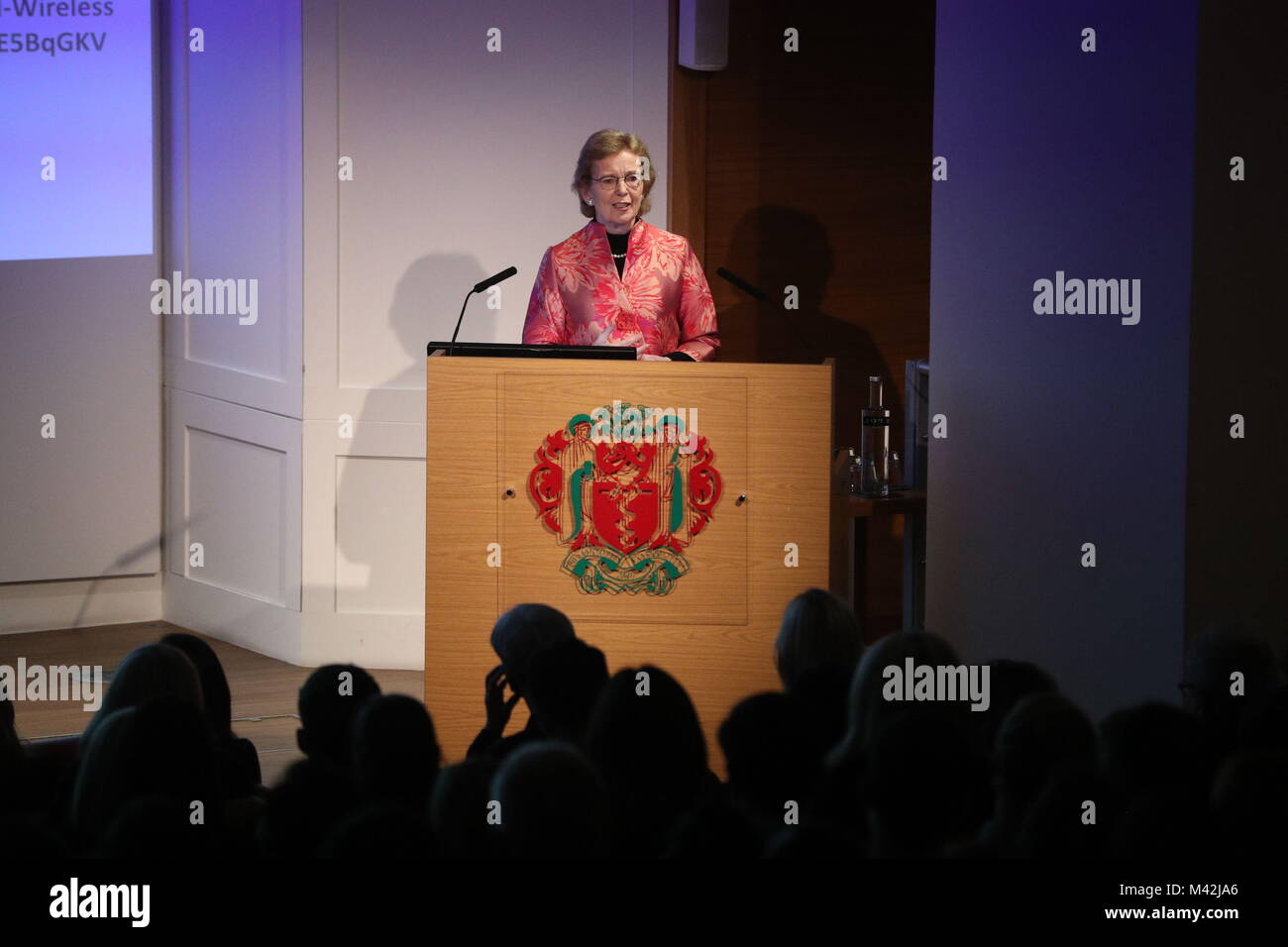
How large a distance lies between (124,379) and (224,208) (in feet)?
2.58

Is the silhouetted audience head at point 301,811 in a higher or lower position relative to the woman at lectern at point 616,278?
lower

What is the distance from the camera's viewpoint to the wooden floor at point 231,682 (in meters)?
4.32

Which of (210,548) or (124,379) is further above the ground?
(124,379)

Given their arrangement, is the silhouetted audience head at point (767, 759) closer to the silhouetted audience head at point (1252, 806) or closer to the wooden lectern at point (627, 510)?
the silhouetted audience head at point (1252, 806)

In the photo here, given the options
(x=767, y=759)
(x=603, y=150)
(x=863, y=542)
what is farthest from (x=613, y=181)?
(x=767, y=759)

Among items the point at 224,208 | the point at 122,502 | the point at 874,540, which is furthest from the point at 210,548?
the point at 874,540

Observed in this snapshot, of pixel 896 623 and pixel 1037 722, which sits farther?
pixel 896 623

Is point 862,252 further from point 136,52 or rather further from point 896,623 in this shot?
point 136,52

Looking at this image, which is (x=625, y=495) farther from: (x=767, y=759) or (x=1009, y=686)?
(x=767, y=759)

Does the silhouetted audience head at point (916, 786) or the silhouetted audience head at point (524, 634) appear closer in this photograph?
the silhouetted audience head at point (916, 786)

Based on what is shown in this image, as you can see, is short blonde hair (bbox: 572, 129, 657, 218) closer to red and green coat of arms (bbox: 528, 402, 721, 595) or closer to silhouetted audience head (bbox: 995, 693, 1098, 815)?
red and green coat of arms (bbox: 528, 402, 721, 595)

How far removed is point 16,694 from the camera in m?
4.77

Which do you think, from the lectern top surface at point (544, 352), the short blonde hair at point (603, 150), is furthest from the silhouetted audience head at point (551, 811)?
the short blonde hair at point (603, 150)

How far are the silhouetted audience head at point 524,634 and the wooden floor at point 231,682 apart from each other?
1396mm
